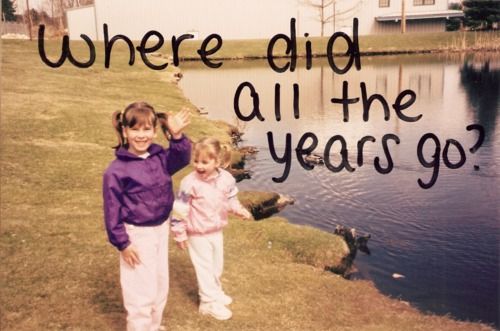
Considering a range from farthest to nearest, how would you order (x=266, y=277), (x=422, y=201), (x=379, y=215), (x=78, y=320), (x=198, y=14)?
(x=198, y=14) < (x=422, y=201) < (x=379, y=215) < (x=266, y=277) < (x=78, y=320)

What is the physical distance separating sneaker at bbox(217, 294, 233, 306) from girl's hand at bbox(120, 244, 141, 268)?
1513 mm

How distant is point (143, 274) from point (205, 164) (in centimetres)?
121

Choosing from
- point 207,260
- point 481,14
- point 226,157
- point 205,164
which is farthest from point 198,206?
point 481,14

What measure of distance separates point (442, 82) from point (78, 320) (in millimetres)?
27830

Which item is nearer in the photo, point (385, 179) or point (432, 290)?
point (432, 290)

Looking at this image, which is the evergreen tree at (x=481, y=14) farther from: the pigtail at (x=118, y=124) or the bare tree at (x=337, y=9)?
the pigtail at (x=118, y=124)

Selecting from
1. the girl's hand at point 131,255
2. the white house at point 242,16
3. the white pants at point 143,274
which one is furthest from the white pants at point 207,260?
the white house at point 242,16

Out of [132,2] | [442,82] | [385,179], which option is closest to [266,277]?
[385,179]

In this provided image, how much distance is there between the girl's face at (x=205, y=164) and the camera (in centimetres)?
486

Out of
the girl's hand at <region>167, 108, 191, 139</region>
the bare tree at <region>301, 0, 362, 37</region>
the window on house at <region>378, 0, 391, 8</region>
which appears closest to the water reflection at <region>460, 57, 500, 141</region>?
the girl's hand at <region>167, 108, 191, 139</region>

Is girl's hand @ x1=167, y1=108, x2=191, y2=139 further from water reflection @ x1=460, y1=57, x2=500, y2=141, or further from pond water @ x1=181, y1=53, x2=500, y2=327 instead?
water reflection @ x1=460, y1=57, x2=500, y2=141

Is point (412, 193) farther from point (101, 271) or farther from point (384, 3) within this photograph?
point (384, 3)

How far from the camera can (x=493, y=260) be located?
28.0 ft

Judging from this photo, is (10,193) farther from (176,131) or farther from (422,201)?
(422,201)
